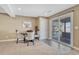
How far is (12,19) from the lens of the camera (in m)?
7.86

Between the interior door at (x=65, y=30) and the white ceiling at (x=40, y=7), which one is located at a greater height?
the white ceiling at (x=40, y=7)

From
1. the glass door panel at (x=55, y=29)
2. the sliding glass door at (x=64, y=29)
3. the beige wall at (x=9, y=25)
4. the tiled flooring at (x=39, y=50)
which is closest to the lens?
the tiled flooring at (x=39, y=50)

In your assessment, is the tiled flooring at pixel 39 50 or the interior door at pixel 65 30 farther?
the interior door at pixel 65 30

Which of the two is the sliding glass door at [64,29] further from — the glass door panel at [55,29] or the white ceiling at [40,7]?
the white ceiling at [40,7]

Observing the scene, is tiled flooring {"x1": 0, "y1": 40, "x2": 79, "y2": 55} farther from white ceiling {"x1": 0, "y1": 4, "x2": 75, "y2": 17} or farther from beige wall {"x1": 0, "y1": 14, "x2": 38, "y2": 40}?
beige wall {"x1": 0, "y1": 14, "x2": 38, "y2": 40}

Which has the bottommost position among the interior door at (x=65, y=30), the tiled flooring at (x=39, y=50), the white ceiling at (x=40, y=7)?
the tiled flooring at (x=39, y=50)

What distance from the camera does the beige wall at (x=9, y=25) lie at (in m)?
7.46

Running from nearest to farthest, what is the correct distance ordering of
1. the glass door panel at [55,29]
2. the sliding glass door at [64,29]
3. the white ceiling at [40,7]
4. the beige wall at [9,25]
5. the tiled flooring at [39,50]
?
the tiled flooring at [39,50]
the white ceiling at [40,7]
the sliding glass door at [64,29]
the glass door panel at [55,29]
the beige wall at [9,25]

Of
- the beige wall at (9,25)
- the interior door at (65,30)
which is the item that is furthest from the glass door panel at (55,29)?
the beige wall at (9,25)

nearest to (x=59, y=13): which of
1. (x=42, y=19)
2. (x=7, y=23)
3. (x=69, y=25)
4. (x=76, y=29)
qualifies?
(x=69, y=25)

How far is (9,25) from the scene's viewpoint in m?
7.78

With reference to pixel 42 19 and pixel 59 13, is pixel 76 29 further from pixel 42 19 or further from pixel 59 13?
pixel 42 19

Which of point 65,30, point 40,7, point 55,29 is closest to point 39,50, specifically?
point 65,30
